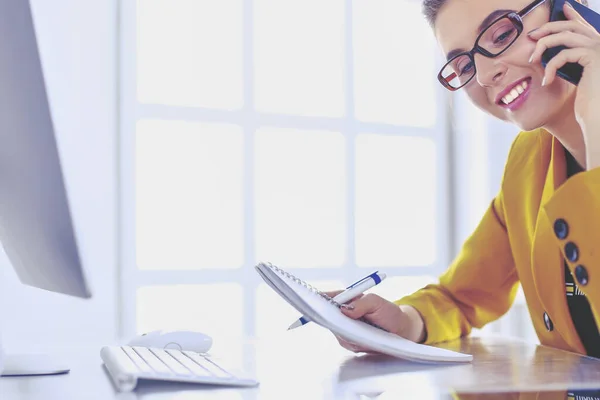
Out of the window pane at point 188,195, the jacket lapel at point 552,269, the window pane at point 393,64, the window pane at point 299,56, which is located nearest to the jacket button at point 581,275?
the jacket lapel at point 552,269

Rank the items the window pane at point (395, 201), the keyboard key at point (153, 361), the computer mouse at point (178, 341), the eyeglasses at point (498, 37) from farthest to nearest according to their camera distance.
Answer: the window pane at point (395, 201) → the eyeglasses at point (498, 37) → the computer mouse at point (178, 341) → the keyboard key at point (153, 361)

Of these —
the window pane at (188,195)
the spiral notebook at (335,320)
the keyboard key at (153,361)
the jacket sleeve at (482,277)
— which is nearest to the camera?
the keyboard key at (153,361)

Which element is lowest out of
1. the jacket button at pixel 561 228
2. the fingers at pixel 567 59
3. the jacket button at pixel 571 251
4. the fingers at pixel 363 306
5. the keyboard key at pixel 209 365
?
the keyboard key at pixel 209 365

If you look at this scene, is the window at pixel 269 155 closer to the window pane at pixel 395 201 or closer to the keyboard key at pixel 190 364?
the window pane at pixel 395 201

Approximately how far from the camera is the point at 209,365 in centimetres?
71

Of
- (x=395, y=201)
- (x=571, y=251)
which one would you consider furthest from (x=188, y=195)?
(x=571, y=251)

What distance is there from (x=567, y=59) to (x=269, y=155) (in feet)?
4.71

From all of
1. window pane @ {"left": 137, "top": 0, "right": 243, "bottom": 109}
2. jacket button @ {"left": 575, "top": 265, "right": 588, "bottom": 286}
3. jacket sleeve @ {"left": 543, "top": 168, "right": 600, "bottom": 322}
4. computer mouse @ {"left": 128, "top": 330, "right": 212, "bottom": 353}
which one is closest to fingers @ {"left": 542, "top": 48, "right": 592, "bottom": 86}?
jacket sleeve @ {"left": 543, "top": 168, "right": 600, "bottom": 322}

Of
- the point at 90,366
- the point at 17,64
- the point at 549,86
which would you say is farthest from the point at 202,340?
the point at 549,86

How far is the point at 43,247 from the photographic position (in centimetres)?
66

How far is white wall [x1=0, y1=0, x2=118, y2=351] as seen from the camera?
1.82 metres

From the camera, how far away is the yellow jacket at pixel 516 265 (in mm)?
1063

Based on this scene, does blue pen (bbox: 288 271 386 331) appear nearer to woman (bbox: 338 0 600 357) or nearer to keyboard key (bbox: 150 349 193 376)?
woman (bbox: 338 0 600 357)

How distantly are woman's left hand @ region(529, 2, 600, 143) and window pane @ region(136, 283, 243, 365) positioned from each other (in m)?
1.37
